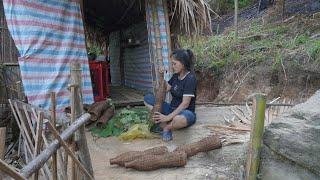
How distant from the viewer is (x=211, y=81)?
9469mm

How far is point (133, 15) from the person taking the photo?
8672 millimetres

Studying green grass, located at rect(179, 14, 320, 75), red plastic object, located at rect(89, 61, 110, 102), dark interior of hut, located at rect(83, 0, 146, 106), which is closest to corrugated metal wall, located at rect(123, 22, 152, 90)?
dark interior of hut, located at rect(83, 0, 146, 106)

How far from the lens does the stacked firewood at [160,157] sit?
3457 millimetres

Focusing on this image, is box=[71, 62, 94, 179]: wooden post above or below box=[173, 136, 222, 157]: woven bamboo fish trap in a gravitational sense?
above

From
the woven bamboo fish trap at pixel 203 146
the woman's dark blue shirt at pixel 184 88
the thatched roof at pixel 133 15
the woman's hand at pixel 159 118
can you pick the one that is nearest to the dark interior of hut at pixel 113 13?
the thatched roof at pixel 133 15

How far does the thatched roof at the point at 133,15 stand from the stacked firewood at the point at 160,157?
273 cm

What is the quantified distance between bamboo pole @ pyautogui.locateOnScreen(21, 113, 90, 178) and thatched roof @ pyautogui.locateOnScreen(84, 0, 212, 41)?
3.57 metres

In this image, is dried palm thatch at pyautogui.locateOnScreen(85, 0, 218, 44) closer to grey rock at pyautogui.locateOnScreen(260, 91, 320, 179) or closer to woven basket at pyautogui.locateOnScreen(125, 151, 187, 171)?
woven basket at pyautogui.locateOnScreen(125, 151, 187, 171)

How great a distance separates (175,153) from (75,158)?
3.83ft

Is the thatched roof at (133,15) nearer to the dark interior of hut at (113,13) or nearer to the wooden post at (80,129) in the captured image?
the dark interior of hut at (113,13)

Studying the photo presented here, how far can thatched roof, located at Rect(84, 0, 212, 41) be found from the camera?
6.04 metres

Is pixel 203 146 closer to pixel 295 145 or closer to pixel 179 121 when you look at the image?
pixel 179 121

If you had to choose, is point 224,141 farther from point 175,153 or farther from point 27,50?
point 27,50

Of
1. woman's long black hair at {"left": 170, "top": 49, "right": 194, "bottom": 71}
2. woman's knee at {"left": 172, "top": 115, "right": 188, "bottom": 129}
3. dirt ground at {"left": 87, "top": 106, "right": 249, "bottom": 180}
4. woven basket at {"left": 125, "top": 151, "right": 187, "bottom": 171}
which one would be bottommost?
dirt ground at {"left": 87, "top": 106, "right": 249, "bottom": 180}
